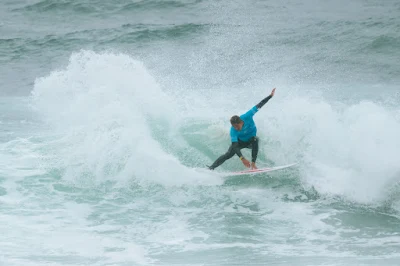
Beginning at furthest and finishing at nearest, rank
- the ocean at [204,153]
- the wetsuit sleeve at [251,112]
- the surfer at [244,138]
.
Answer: the surfer at [244,138], the wetsuit sleeve at [251,112], the ocean at [204,153]

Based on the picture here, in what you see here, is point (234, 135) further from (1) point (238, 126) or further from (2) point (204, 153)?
(2) point (204, 153)

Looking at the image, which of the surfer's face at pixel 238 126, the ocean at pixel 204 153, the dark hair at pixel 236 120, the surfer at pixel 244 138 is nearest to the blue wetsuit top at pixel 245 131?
the surfer at pixel 244 138

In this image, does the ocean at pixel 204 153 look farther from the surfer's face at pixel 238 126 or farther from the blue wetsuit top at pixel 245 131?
the surfer's face at pixel 238 126

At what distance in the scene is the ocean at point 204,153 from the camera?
27.5 feet

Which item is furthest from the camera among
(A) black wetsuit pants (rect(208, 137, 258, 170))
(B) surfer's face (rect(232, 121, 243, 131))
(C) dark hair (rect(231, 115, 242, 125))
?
(A) black wetsuit pants (rect(208, 137, 258, 170))

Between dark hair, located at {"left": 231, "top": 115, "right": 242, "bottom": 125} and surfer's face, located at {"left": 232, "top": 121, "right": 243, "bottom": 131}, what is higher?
dark hair, located at {"left": 231, "top": 115, "right": 242, "bottom": 125}

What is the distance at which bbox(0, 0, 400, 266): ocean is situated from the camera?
8.37 m

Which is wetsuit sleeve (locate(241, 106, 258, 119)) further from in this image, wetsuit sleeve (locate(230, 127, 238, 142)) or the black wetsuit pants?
the black wetsuit pants

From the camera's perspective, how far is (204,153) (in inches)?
496

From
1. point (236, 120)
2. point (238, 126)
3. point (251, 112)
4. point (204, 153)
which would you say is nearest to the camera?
point (236, 120)

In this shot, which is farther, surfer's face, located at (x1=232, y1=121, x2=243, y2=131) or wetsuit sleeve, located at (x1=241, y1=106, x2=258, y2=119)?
wetsuit sleeve, located at (x1=241, y1=106, x2=258, y2=119)

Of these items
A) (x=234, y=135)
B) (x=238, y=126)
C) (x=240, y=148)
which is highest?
(x=238, y=126)

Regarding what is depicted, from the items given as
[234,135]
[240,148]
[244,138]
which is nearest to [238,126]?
[234,135]

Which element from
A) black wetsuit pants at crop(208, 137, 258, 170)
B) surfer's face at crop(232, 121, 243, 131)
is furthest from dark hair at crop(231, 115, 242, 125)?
black wetsuit pants at crop(208, 137, 258, 170)
